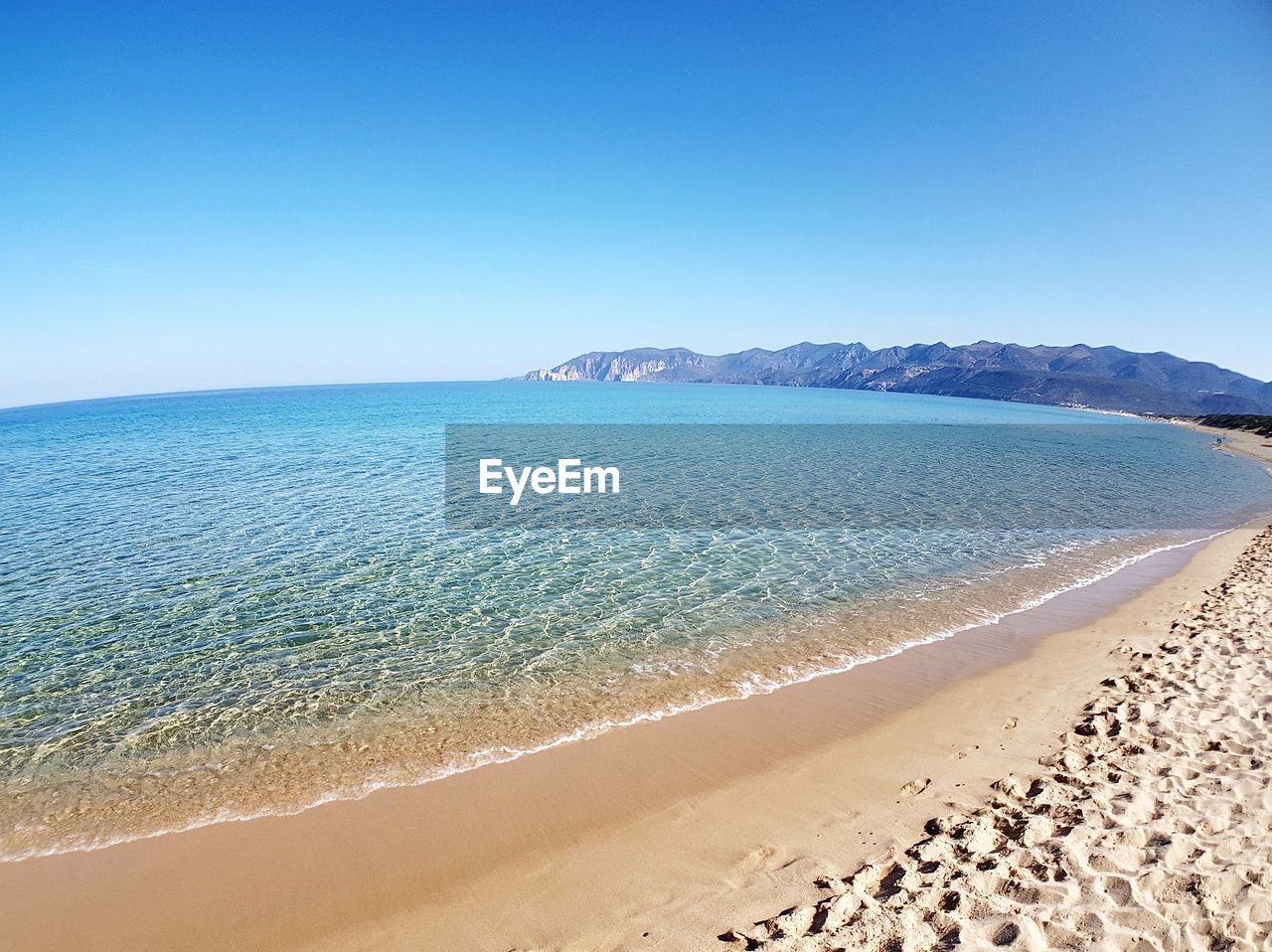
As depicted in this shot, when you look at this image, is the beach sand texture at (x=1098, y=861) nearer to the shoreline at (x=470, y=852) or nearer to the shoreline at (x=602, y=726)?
the shoreline at (x=470, y=852)

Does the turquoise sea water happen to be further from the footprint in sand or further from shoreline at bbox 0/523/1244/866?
the footprint in sand

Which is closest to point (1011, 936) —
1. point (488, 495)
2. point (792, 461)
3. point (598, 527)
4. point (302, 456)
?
point (598, 527)

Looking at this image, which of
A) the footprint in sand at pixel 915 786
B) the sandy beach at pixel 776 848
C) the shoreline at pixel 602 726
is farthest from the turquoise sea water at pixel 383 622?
the footprint in sand at pixel 915 786

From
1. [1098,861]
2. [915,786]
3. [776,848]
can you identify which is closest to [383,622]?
[776,848]

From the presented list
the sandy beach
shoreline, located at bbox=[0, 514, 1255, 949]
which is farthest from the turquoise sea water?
the sandy beach

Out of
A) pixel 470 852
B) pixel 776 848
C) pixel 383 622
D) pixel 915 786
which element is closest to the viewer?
pixel 776 848

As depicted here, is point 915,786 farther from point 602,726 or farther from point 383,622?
point 383,622
